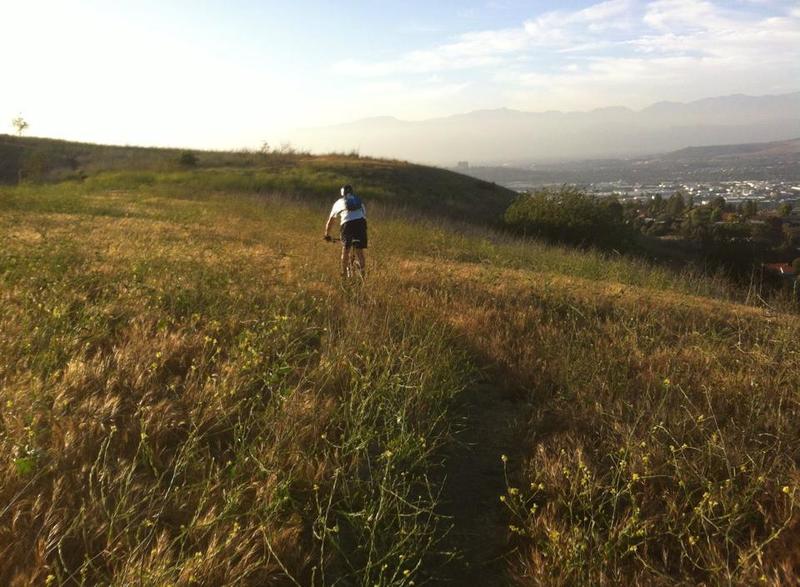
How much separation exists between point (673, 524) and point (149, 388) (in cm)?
323

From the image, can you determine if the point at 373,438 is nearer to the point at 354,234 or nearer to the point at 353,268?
the point at 353,268

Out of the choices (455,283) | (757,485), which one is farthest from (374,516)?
(455,283)

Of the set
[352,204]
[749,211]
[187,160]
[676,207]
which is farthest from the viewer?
[676,207]

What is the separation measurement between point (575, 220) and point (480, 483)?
2122cm

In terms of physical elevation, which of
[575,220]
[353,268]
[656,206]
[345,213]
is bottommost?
[656,206]

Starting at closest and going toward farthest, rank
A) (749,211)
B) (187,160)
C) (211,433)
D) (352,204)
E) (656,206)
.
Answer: (211,433) < (352,204) < (749,211) < (187,160) < (656,206)

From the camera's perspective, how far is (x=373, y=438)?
3.15 metres

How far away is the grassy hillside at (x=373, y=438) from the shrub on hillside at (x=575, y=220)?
55.3ft

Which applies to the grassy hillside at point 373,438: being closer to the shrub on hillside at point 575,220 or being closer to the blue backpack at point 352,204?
the blue backpack at point 352,204

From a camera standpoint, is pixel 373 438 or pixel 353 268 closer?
pixel 373 438

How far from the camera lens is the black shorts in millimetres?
8547

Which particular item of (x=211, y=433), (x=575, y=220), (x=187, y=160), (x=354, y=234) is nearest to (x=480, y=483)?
(x=211, y=433)

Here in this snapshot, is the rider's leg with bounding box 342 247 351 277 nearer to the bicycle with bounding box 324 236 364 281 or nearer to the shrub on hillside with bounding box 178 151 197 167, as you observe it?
the bicycle with bounding box 324 236 364 281

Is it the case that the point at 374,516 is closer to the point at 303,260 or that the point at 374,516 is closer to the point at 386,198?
the point at 303,260
